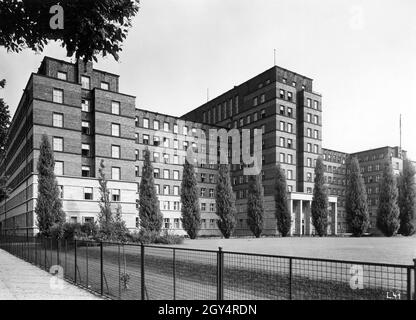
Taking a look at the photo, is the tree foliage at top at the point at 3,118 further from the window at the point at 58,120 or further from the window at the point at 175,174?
the window at the point at 175,174

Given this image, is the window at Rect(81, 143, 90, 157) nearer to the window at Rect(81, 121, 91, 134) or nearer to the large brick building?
the large brick building

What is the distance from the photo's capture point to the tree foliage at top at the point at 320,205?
203 ft

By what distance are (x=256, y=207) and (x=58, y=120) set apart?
101ft

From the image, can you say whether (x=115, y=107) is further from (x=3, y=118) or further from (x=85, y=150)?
(x=3, y=118)

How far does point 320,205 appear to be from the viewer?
61.9 meters

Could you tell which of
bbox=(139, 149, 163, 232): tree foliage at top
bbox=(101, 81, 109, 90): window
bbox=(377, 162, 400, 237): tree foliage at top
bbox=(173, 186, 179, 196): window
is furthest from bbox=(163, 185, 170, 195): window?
bbox=(377, 162, 400, 237): tree foliage at top

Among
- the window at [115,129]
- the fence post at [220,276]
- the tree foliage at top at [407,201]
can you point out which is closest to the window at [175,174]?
the window at [115,129]

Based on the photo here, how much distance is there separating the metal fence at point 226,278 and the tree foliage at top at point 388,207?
170 ft

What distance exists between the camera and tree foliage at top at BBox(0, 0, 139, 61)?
26.4 ft

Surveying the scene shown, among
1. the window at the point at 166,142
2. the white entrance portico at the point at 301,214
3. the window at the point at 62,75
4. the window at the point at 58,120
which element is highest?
the window at the point at 62,75

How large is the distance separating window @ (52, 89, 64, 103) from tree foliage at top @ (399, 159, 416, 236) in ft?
170

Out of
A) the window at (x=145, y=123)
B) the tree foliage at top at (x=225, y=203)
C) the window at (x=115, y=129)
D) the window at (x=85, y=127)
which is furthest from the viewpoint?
the window at (x=145, y=123)
